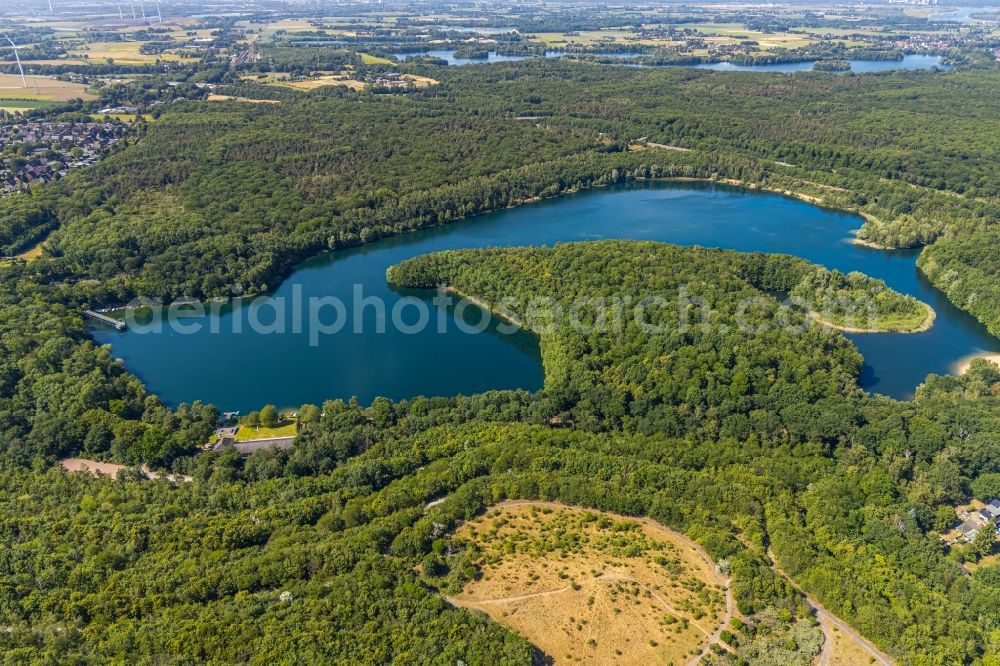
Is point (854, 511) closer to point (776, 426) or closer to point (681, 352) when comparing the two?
point (776, 426)

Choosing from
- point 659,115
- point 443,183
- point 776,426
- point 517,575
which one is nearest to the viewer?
point 517,575

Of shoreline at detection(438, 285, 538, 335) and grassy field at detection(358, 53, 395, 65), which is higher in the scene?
grassy field at detection(358, 53, 395, 65)

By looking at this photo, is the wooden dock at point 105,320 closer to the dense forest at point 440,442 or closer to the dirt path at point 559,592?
the dense forest at point 440,442

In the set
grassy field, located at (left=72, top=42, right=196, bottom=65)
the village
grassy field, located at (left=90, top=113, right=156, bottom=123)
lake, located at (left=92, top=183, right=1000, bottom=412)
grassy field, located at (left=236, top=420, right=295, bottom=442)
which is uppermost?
grassy field, located at (left=72, top=42, right=196, bottom=65)

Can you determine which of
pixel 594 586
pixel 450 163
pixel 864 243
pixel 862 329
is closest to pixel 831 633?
pixel 594 586

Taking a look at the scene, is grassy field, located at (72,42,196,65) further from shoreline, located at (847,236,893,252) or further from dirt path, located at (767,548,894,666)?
dirt path, located at (767,548,894,666)

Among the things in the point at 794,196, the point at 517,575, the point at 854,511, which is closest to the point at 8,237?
the point at 517,575

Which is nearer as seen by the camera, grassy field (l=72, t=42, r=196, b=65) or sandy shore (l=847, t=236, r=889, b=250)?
sandy shore (l=847, t=236, r=889, b=250)

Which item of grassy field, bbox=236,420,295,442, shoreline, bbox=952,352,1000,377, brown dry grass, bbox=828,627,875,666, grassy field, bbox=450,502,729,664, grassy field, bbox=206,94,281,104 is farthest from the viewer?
grassy field, bbox=206,94,281,104

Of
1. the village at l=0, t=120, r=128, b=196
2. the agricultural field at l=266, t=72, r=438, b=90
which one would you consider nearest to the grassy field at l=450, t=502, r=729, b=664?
the village at l=0, t=120, r=128, b=196
